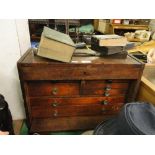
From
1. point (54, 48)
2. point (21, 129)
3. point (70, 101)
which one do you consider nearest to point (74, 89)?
point (70, 101)

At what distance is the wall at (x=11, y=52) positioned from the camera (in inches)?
45.4

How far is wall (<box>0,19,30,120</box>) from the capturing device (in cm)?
115

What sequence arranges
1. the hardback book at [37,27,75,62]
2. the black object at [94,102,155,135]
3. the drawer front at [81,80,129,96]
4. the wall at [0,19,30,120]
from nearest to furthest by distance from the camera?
the black object at [94,102,155,135] → the hardback book at [37,27,75,62] → the wall at [0,19,30,120] → the drawer front at [81,80,129,96]

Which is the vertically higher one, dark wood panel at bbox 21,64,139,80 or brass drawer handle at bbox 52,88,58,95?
dark wood panel at bbox 21,64,139,80

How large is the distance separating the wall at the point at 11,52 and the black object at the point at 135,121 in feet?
2.87

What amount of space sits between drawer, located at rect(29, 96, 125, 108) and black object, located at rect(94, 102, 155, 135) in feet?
1.25

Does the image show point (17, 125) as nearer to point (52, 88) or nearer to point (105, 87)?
point (52, 88)

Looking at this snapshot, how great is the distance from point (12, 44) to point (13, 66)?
0.18 meters

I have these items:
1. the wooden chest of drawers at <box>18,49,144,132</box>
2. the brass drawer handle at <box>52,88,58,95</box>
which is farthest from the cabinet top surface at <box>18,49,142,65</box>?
the brass drawer handle at <box>52,88,58,95</box>

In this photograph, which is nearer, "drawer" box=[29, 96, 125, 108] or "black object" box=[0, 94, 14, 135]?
"black object" box=[0, 94, 14, 135]

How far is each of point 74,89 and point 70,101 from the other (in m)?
0.12

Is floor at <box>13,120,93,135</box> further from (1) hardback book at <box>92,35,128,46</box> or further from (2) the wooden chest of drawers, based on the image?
(1) hardback book at <box>92,35,128,46</box>

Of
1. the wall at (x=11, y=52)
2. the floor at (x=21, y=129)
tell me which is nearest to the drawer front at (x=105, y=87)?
the floor at (x=21, y=129)
